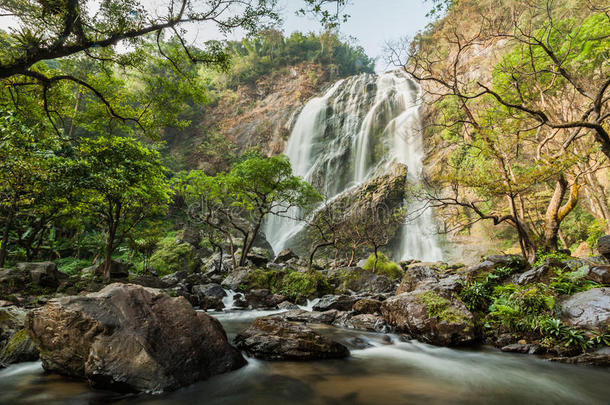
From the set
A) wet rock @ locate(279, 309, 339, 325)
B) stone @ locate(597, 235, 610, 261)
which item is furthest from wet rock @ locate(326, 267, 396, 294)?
stone @ locate(597, 235, 610, 261)

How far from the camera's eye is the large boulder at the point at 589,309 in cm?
493

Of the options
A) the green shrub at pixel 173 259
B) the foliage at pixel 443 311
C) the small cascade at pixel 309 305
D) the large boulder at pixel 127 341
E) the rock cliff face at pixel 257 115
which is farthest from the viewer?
the rock cliff face at pixel 257 115

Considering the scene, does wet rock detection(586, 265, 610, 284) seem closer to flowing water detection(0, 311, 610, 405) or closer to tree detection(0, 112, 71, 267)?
flowing water detection(0, 311, 610, 405)

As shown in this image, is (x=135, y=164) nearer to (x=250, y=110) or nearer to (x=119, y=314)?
(x=119, y=314)

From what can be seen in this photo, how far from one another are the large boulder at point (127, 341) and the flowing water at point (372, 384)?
0.17m

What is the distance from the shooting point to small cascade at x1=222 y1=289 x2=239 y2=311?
34.2 ft

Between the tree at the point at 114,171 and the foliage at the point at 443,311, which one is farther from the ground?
the tree at the point at 114,171

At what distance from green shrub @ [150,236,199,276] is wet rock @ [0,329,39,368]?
1377 cm

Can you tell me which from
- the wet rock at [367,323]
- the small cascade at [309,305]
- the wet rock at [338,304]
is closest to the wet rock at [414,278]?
the wet rock at [338,304]

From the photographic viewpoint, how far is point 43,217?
35.7ft

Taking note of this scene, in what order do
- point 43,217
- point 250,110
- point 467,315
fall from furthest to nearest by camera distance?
point 250,110 → point 43,217 → point 467,315

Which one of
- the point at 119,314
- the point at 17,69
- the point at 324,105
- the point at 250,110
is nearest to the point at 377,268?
the point at 119,314

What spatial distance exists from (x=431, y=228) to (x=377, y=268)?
396 inches

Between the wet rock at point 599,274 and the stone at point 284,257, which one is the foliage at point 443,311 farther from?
the stone at point 284,257
